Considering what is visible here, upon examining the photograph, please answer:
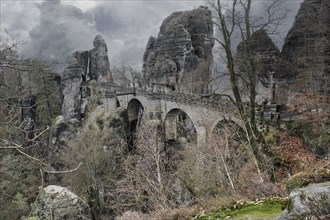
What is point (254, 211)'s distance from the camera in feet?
23.7

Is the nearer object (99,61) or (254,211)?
(254,211)

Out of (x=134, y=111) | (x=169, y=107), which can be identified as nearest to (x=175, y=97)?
(x=169, y=107)

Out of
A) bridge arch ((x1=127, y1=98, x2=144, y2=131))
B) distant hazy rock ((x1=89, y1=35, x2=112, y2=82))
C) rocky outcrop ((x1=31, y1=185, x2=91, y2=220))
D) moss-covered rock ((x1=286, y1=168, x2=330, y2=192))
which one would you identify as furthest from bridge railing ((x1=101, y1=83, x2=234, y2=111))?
moss-covered rock ((x1=286, y1=168, x2=330, y2=192))

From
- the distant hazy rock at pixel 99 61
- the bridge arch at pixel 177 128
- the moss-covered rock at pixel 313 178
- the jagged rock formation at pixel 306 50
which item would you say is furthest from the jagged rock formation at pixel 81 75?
the moss-covered rock at pixel 313 178

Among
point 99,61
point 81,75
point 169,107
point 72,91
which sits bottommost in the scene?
point 169,107

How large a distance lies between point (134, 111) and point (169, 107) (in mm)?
8768

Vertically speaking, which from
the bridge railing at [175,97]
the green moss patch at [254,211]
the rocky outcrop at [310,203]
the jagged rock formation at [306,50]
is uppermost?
the jagged rock formation at [306,50]

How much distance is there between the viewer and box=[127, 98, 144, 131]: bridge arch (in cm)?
4106

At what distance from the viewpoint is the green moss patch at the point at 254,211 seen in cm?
688

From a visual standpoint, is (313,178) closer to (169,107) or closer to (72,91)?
(169,107)

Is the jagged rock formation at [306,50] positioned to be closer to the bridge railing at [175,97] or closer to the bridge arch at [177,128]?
the bridge railing at [175,97]

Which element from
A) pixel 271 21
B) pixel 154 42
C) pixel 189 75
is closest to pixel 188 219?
pixel 271 21

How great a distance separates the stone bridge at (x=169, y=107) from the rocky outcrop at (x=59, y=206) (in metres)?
11.3

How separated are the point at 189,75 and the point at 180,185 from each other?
26.5 metres
